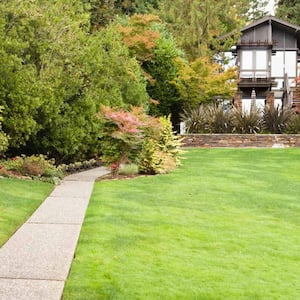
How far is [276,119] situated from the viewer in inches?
982

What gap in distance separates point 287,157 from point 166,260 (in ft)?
45.8

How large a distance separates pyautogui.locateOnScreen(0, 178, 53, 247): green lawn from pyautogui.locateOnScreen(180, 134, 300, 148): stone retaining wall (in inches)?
504

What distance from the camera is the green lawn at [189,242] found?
4895mm

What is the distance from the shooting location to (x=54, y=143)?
15.4 m

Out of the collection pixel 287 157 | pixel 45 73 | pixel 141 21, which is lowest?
pixel 287 157

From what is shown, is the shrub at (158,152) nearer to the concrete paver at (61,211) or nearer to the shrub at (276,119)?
the concrete paver at (61,211)

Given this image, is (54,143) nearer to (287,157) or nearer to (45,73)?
(45,73)

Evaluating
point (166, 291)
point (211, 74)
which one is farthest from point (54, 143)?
point (211, 74)

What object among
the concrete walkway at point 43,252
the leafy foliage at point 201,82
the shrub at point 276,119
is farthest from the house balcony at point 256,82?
the concrete walkway at point 43,252

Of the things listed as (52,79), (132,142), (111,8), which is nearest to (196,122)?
(132,142)

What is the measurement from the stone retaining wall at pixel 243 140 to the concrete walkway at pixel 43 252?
14638mm

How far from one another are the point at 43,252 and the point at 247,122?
19.8 metres

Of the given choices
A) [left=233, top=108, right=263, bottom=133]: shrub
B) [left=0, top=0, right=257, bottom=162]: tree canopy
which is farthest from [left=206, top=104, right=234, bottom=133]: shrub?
[left=0, top=0, right=257, bottom=162]: tree canopy

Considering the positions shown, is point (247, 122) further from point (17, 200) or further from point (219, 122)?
point (17, 200)
